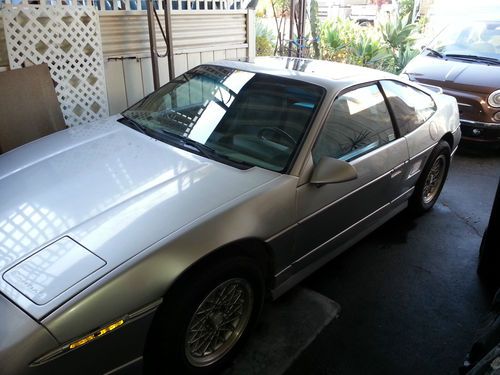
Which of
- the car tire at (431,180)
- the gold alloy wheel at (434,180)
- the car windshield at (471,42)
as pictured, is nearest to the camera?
the car tire at (431,180)

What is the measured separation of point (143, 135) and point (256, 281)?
118cm

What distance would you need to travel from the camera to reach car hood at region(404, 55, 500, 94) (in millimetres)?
5438

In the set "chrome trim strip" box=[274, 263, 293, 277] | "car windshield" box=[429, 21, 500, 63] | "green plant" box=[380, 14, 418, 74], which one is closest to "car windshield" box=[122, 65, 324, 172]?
"chrome trim strip" box=[274, 263, 293, 277]

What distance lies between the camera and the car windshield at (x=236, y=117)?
8.13 feet

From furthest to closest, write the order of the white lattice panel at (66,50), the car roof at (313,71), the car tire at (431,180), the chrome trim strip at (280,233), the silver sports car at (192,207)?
1. the white lattice panel at (66,50)
2. the car tire at (431,180)
3. the car roof at (313,71)
4. the chrome trim strip at (280,233)
5. the silver sports car at (192,207)

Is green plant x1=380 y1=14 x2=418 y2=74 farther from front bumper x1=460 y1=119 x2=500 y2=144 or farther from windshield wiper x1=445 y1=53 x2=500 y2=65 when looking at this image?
front bumper x1=460 y1=119 x2=500 y2=144

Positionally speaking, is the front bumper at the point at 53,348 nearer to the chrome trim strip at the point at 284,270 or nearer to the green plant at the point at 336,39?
the chrome trim strip at the point at 284,270

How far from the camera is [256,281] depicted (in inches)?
88.0

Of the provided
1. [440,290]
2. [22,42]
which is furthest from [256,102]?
[22,42]

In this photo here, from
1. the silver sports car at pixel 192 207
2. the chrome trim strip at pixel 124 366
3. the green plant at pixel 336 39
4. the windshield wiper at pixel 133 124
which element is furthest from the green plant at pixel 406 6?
the chrome trim strip at pixel 124 366

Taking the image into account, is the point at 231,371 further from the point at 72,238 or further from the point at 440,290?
the point at 440,290

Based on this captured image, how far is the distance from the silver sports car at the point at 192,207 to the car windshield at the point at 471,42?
330 centimetres

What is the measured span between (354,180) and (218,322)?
4.01ft

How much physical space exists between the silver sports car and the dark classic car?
250 cm
